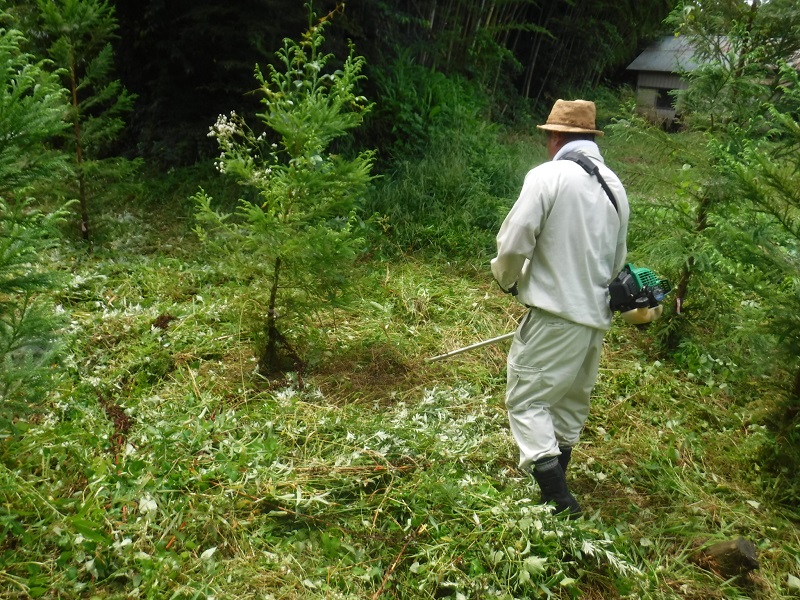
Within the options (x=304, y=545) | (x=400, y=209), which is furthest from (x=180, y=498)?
(x=400, y=209)

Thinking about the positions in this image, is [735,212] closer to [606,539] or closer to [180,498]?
[606,539]

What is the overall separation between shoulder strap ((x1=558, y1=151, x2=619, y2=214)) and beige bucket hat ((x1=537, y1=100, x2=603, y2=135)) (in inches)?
6.0

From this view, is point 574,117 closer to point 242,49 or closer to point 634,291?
point 634,291

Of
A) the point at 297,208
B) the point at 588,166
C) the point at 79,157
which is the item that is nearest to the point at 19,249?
the point at 297,208

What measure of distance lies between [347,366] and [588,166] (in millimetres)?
2277

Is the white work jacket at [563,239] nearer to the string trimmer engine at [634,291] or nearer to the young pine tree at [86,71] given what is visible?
the string trimmer engine at [634,291]

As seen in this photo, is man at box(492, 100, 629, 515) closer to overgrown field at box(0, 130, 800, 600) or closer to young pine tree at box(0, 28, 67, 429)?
overgrown field at box(0, 130, 800, 600)

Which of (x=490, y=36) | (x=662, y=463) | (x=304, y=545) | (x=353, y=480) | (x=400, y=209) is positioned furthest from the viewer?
(x=490, y=36)

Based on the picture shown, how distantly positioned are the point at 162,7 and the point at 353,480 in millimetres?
6612

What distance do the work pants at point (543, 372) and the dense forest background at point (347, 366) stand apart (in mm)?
332

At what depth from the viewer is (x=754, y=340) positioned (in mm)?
3889

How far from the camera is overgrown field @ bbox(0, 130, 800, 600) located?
2.79m

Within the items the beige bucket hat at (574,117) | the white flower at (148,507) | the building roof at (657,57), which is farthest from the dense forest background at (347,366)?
the building roof at (657,57)

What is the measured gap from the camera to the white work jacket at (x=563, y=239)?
308 centimetres
